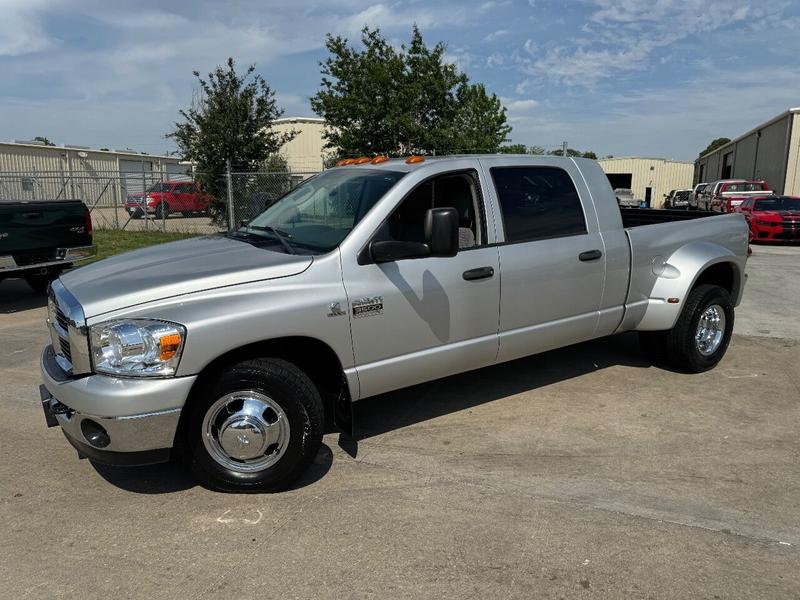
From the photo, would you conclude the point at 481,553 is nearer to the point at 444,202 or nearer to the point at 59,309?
the point at 444,202

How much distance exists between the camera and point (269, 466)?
3.62 metres

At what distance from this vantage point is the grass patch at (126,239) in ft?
47.8

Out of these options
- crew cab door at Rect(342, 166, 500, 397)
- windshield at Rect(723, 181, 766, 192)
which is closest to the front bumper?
crew cab door at Rect(342, 166, 500, 397)

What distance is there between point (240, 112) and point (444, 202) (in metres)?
15.3

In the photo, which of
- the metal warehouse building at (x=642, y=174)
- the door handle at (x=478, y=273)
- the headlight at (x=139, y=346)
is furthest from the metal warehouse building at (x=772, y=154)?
the headlight at (x=139, y=346)

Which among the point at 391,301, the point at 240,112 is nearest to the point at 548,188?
the point at 391,301

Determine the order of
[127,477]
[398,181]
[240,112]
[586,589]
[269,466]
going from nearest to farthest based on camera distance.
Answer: [586,589] < [269,466] < [127,477] < [398,181] < [240,112]

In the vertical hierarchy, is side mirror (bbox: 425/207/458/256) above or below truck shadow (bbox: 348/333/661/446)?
above

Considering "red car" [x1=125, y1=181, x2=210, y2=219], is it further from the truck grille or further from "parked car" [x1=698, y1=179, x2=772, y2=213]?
"parked car" [x1=698, y1=179, x2=772, y2=213]

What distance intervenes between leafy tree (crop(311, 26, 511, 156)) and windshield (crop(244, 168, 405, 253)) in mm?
15931

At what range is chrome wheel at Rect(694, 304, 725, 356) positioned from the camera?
585cm

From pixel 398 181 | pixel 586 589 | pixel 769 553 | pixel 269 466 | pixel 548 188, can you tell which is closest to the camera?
pixel 586 589

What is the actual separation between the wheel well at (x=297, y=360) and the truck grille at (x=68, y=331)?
1.88 feet

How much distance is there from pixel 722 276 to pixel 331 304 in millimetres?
4279
